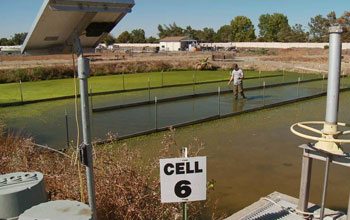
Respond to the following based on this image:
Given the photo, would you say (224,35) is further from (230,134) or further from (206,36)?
(230,134)

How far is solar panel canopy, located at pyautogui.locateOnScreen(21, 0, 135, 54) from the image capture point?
8.48 feet

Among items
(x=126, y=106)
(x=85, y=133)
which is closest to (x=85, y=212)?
(x=85, y=133)

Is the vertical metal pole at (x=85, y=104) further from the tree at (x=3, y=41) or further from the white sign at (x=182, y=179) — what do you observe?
the tree at (x=3, y=41)

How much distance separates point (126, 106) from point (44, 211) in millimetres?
11327

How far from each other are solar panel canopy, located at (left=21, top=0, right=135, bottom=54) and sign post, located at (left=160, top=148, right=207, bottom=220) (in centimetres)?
132

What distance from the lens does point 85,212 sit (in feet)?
10.1

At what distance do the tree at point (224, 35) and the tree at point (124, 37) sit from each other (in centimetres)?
2502

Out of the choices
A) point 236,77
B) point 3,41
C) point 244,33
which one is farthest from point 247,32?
point 236,77

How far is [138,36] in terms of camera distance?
99062 mm

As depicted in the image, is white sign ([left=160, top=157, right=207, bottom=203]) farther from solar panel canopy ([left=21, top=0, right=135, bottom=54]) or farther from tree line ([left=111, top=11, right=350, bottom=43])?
tree line ([left=111, top=11, right=350, bottom=43])

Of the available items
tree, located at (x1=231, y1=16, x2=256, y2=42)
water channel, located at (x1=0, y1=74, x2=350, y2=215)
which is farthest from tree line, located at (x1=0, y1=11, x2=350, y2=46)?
water channel, located at (x1=0, y1=74, x2=350, y2=215)

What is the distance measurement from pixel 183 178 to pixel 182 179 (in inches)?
0.5

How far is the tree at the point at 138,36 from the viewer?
9401 centimetres

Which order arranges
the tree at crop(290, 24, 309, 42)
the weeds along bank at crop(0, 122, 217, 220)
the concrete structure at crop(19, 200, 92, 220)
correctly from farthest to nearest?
the tree at crop(290, 24, 309, 42), the weeds along bank at crop(0, 122, 217, 220), the concrete structure at crop(19, 200, 92, 220)
